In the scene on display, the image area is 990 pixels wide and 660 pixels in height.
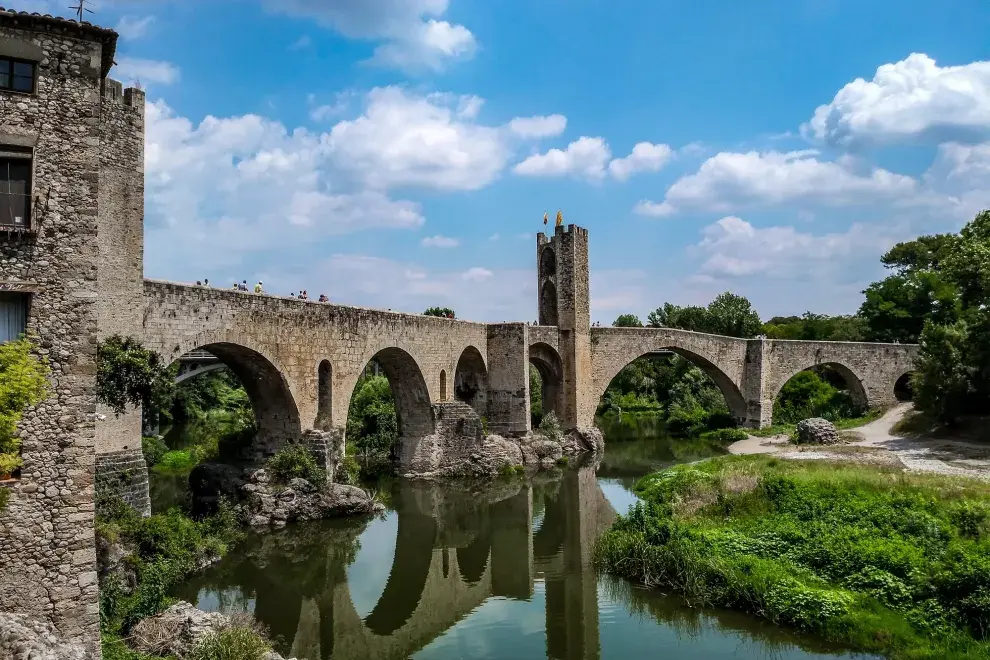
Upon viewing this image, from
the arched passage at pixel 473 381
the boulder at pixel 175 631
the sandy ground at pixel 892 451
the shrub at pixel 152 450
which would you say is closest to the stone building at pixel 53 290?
the boulder at pixel 175 631

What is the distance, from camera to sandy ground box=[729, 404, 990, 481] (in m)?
18.3

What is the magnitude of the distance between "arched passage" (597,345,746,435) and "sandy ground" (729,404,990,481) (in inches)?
154

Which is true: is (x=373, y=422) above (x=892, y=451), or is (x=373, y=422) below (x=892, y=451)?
above

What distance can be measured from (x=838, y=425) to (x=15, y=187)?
3093cm

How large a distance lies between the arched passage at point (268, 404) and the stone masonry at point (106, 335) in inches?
1.3

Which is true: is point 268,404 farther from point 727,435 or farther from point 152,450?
point 727,435

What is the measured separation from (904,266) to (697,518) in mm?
38960

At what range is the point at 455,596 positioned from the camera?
12.4 meters

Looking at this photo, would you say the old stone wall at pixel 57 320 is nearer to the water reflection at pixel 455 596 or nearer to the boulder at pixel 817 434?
the water reflection at pixel 455 596

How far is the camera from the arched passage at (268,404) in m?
14.9

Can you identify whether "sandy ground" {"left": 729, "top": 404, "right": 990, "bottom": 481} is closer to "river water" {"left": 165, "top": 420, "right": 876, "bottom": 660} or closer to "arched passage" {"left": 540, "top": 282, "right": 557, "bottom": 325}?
"river water" {"left": 165, "top": 420, "right": 876, "bottom": 660}

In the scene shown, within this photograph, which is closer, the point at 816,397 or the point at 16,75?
the point at 16,75

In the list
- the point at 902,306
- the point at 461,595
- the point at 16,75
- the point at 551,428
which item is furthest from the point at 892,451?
the point at 16,75

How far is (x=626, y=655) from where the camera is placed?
30.9 ft
